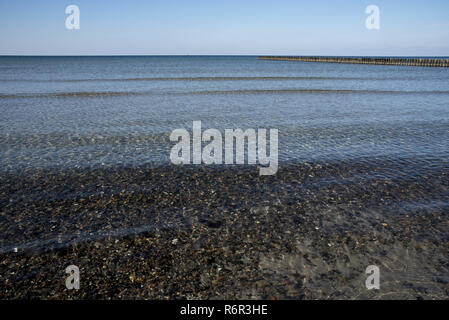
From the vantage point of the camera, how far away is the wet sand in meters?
5.45

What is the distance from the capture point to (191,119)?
64.2 ft

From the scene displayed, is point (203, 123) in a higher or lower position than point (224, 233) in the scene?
higher

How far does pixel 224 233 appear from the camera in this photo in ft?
23.2

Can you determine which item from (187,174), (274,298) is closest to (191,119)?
(187,174)

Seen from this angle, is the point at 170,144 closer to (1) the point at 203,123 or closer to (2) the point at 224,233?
(1) the point at 203,123

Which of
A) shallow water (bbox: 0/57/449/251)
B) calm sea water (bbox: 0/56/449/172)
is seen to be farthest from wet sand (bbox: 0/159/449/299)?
calm sea water (bbox: 0/56/449/172)

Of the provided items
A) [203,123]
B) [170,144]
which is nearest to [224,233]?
[170,144]

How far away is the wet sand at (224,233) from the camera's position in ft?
17.9

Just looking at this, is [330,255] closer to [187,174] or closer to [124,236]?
[124,236]

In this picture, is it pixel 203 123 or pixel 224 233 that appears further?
pixel 203 123

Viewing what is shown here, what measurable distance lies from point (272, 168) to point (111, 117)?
43.0 ft

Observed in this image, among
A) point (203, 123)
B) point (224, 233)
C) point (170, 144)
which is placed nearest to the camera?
point (224, 233)

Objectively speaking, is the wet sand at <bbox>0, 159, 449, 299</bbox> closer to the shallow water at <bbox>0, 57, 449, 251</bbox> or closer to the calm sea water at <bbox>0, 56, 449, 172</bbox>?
the shallow water at <bbox>0, 57, 449, 251</bbox>

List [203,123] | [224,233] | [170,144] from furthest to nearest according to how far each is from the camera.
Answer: [203,123], [170,144], [224,233]
